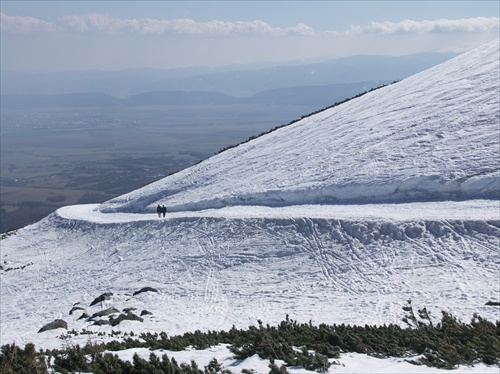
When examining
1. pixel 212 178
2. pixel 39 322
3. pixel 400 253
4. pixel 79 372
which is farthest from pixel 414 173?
pixel 79 372

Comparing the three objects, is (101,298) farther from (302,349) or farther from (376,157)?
(376,157)

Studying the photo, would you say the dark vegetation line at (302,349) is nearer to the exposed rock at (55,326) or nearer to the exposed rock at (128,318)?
the exposed rock at (128,318)

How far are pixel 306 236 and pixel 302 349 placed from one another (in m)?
13.6

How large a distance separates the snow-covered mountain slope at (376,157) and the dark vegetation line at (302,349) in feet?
48.9

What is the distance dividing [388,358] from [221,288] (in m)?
11.6

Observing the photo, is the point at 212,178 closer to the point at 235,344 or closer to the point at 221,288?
the point at 221,288

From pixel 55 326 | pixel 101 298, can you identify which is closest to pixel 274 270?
pixel 101 298

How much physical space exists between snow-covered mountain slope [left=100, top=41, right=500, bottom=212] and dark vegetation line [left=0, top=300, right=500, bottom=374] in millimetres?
14895

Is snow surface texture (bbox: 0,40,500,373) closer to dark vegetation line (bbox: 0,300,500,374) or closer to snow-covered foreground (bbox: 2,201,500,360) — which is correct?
snow-covered foreground (bbox: 2,201,500,360)

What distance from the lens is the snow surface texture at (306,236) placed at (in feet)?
58.6

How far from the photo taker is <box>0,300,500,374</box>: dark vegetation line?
8875mm

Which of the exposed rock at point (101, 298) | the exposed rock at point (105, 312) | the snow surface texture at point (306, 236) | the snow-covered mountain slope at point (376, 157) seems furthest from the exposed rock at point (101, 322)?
the snow-covered mountain slope at point (376, 157)

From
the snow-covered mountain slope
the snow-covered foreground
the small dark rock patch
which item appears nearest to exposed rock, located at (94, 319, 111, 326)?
the snow-covered foreground

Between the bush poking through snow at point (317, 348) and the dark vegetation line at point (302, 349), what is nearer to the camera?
the dark vegetation line at point (302, 349)
